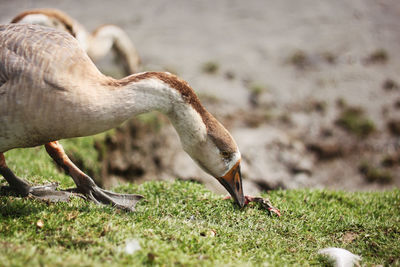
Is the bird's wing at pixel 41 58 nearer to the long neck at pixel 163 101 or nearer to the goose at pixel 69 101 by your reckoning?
the goose at pixel 69 101

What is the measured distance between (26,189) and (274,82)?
8.94 metres

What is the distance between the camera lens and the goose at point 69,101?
316 cm

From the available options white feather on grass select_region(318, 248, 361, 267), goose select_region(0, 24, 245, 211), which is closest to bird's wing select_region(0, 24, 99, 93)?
goose select_region(0, 24, 245, 211)

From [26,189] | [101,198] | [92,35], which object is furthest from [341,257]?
[92,35]

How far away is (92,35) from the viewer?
802cm

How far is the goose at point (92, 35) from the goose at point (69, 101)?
7.94ft

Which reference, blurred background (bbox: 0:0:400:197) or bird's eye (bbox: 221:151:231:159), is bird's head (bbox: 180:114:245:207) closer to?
bird's eye (bbox: 221:151:231:159)

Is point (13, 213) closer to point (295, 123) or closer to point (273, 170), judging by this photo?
point (273, 170)

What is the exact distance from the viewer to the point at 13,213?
10.9 feet

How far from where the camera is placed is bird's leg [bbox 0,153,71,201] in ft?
11.9

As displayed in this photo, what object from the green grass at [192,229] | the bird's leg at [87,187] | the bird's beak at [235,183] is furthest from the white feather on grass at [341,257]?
the bird's leg at [87,187]

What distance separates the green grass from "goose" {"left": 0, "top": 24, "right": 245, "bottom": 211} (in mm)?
518

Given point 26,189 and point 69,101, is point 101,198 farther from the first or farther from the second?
point 69,101

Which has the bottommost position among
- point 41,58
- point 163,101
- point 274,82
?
point 274,82
